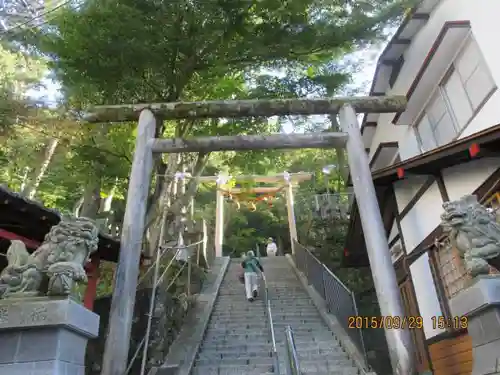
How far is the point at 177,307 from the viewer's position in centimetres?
836

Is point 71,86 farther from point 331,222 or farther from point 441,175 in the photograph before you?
point 331,222

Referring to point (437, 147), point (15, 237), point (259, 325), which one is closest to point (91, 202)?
point (15, 237)

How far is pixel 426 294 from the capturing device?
7895 mm

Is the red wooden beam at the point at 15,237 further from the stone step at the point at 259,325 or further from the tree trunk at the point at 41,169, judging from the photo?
the tree trunk at the point at 41,169

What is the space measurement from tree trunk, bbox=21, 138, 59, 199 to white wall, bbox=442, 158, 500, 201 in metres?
12.0

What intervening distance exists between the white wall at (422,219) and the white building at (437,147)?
0.06 ft

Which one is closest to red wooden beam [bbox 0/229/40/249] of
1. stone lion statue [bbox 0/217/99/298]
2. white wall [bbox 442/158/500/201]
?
stone lion statue [bbox 0/217/99/298]

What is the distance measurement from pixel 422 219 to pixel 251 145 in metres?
3.85

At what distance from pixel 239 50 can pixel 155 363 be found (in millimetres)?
6761

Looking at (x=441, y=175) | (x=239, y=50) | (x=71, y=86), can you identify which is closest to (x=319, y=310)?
(x=441, y=175)

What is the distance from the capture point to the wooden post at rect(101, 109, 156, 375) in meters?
5.67

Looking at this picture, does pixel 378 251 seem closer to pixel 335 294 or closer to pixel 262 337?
pixel 335 294

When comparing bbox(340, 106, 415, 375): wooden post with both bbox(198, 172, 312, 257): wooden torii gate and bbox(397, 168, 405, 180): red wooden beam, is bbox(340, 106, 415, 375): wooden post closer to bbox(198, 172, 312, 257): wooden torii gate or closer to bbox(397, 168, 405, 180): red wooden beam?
bbox(397, 168, 405, 180): red wooden beam

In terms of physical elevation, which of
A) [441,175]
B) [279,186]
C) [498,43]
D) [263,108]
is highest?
[279,186]
